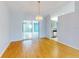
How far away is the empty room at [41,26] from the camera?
18.4ft

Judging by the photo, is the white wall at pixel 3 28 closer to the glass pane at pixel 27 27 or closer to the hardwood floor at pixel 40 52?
the hardwood floor at pixel 40 52

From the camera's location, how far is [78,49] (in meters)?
5.43

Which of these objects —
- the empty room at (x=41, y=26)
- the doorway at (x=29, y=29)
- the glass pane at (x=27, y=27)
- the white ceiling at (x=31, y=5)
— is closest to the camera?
the empty room at (x=41, y=26)

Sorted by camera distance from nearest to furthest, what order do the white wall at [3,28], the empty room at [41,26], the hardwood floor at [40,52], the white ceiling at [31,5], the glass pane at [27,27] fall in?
the hardwood floor at [40,52], the white wall at [3,28], the empty room at [41,26], the white ceiling at [31,5], the glass pane at [27,27]

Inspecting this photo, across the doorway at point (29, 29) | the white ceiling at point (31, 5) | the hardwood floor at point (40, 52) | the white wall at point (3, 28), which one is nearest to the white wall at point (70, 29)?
the hardwood floor at point (40, 52)

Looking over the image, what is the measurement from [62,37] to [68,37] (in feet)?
2.94

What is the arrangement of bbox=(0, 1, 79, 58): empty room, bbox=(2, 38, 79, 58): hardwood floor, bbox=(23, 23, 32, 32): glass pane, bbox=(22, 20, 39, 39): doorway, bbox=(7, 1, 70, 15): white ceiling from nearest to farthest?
bbox=(2, 38, 79, 58): hardwood floor → bbox=(0, 1, 79, 58): empty room → bbox=(7, 1, 70, 15): white ceiling → bbox=(22, 20, 39, 39): doorway → bbox=(23, 23, 32, 32): glass pane

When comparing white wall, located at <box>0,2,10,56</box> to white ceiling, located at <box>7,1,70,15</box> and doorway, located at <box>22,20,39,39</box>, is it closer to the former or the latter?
white ceiling, located at <box>7,1,70,15</box>

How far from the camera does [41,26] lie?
34.4 ft

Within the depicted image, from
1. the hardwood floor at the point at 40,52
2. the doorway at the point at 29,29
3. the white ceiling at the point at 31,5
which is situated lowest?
the hardwood floor at the point at 40,52

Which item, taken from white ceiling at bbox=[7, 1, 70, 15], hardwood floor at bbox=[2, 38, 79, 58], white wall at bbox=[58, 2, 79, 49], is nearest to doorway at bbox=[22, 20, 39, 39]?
white ceiling at bbox=[7, 1, 70, 15]

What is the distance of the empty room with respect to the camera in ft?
18.4

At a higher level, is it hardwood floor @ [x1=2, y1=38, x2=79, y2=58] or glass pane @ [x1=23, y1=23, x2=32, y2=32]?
glass pane @ [x1=23, y1=23, x2=32, y2=32]

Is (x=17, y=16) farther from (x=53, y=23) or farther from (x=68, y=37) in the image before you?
(x=68, y=37)
